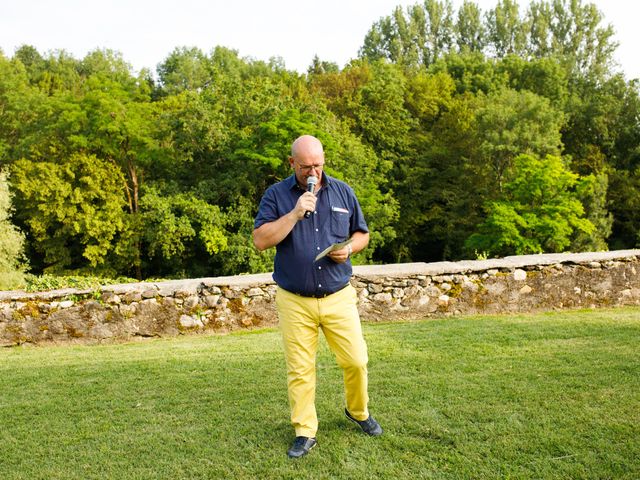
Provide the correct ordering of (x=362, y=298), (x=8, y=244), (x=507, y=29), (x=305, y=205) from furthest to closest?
(x=507, y=29), (x=8, y=244), (x=362, y=298), (x=305, y=205)

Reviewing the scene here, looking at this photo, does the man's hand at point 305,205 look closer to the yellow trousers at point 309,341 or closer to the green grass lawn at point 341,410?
the yellow trousers at point 309,341

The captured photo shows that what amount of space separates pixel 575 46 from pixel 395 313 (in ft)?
154

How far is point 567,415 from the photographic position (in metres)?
3.95

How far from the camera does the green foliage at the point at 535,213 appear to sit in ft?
89.8

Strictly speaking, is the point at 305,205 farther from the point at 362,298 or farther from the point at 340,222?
the point at 362,298

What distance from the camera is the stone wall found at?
24.5 ft

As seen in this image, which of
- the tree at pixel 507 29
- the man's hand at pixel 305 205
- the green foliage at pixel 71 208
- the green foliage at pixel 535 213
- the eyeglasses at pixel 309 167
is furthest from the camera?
the tree at pixel 507 29

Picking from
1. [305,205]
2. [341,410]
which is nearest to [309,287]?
[305,205]

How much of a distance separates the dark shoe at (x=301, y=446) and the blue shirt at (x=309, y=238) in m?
0.88

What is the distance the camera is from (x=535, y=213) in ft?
92.5

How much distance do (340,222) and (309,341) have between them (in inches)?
29.7

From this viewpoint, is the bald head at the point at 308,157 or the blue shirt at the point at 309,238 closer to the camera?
the bald head at the point at 308,157

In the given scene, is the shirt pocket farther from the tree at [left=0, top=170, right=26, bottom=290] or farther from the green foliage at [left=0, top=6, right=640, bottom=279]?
the tree at [left=0, top=170, right=26, bottom=290]

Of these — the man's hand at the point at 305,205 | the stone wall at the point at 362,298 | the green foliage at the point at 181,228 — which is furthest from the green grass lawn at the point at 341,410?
the green foliage at the point at 181,228
